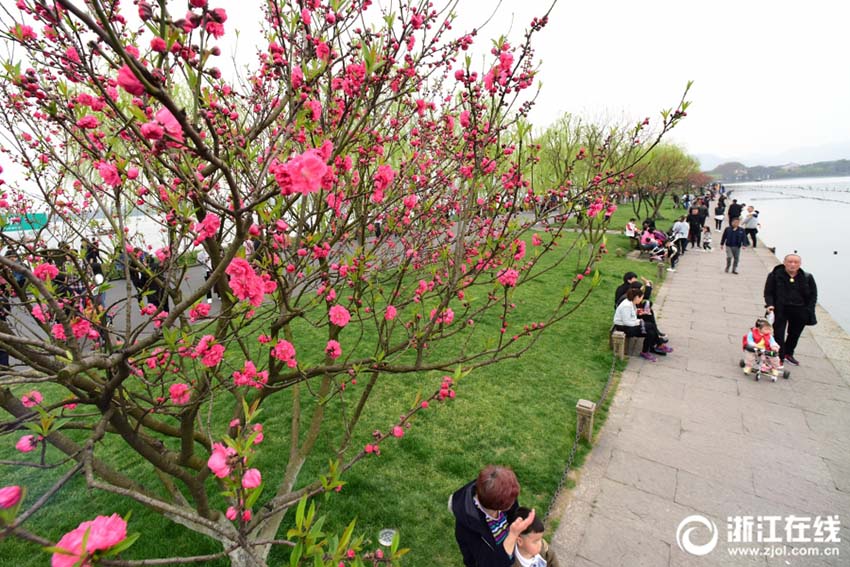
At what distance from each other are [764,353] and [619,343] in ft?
6.94

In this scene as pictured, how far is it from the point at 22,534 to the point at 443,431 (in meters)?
4.73

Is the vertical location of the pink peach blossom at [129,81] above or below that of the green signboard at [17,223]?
above

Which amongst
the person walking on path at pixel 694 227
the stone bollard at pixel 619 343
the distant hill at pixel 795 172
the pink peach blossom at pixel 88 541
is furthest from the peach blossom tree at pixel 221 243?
the distant hill at pixel 795 172

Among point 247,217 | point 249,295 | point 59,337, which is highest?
point 247,217

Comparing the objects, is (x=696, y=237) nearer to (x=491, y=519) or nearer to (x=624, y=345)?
(x=624, y=345)

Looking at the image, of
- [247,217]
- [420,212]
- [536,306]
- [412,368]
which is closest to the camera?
[247,217]

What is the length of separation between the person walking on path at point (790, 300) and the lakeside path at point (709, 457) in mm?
633

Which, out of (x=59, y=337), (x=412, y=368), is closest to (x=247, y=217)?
(x=59, y=337)

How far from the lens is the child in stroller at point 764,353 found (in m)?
6.17

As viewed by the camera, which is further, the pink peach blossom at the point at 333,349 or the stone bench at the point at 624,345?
the stone bench at the point at 624,345

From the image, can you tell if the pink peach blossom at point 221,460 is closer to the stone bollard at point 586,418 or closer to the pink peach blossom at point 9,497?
the pink peach blossom at point 9,497

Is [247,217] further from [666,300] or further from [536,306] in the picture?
[666,300]

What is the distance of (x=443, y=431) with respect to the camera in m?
5.33

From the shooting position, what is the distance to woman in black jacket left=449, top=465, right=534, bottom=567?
8.36ft
